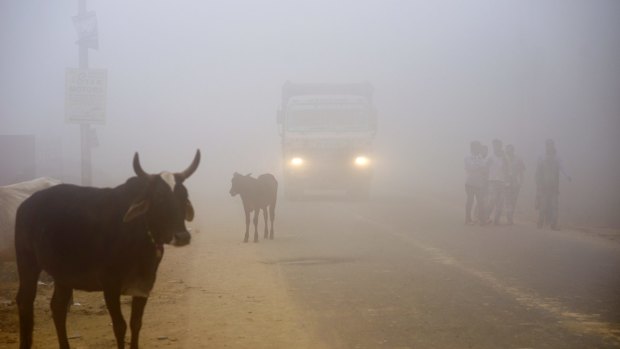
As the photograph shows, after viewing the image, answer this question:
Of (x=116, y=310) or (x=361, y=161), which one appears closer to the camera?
(x=116, y=310)

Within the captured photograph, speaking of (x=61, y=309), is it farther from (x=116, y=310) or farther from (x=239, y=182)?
(x=239, y=182)

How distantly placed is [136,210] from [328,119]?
20523 mm

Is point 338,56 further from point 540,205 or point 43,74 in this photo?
point 540,205

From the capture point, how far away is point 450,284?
10.5m

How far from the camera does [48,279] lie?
1079cm

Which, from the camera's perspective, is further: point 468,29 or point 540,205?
point 468,29

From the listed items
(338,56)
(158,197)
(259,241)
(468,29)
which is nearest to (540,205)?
(259,241)

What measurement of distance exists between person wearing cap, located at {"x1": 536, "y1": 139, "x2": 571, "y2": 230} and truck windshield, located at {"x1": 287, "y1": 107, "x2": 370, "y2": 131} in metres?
8.60

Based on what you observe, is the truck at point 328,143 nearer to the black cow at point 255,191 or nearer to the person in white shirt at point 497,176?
the person in white shirt at point 497,176

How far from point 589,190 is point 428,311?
2555 centimetres

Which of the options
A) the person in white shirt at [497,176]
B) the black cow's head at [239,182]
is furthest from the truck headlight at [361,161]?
the black cow's head at [239,182]

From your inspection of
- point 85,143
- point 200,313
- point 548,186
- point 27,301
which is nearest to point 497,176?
point 548,186

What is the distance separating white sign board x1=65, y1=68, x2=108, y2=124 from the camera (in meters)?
15.6

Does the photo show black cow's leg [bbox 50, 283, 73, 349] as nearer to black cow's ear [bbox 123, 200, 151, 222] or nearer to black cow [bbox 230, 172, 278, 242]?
black cow's ear [bbox 123, 200, 151, 222]
